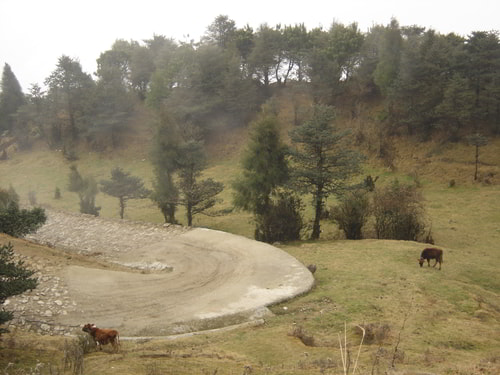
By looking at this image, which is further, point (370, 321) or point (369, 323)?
point (370, 321)

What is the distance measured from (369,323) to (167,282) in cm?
810

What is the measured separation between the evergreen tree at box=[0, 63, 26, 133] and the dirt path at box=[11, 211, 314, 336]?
2076 inches

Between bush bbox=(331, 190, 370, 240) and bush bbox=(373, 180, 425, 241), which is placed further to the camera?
bush bbox=(331, 190, 370, 240)

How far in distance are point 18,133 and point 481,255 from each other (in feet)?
215

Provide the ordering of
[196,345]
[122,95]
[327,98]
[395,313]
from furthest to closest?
[122,95], [327,98], [395,313], [196,345]

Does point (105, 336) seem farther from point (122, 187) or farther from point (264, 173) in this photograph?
point (122, 187)

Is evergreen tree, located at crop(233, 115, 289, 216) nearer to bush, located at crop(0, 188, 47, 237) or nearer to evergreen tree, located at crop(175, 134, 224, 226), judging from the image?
evergreen tree, located at crop(175, 134, 224, 226)

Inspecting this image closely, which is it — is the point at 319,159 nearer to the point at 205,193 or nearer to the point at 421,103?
the point at 205,193

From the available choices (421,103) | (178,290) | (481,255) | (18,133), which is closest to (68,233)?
(178,290)

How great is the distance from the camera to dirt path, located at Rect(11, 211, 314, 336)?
13422mm

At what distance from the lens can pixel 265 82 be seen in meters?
59.7

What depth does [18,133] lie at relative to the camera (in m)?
65.1

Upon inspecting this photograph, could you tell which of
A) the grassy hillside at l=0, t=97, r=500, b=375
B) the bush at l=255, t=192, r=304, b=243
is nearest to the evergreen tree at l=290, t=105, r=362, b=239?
the bush at l=255, t=192, r=304, b=243

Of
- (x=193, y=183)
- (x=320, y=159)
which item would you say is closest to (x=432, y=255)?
(x=320, y=159)
